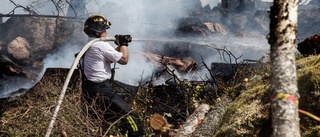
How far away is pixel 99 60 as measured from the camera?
568cm

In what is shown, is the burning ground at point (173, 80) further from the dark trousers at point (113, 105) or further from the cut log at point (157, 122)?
the dark trousers at point (113, 105)

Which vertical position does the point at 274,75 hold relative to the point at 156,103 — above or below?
above

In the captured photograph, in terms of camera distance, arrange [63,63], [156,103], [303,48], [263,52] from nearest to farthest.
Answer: [303,48] → [156,103] → [63,63] → [263,52]

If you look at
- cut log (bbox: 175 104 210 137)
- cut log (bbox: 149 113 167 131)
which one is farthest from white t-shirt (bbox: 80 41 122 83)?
cut log (bbox: 175 104 210 137)

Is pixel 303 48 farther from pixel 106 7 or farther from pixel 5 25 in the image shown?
pixel 106 7

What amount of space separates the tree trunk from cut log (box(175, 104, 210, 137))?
2799 mm

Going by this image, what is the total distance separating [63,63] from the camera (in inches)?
476

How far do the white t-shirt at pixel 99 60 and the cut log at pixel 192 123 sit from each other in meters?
1.20

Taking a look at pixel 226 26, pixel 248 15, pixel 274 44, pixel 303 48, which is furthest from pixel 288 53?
pixel 248 15

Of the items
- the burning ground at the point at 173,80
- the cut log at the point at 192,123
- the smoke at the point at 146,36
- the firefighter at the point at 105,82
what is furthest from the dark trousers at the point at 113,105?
the smoke at the point at 146,36

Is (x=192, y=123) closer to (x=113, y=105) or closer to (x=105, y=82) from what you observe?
(x=113, y=105)

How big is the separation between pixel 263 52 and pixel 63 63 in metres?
5.92

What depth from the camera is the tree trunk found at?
8.09 ft

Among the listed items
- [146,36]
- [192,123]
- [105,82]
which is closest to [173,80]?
[105,82]
